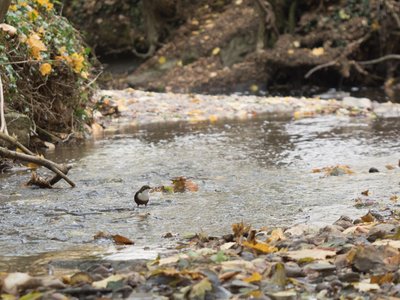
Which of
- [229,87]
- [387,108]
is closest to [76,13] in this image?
[229,87]

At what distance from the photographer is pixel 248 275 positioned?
7.93ft

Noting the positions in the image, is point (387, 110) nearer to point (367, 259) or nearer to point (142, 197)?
point (142, 197)

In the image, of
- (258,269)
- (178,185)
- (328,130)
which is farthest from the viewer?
(328,130)

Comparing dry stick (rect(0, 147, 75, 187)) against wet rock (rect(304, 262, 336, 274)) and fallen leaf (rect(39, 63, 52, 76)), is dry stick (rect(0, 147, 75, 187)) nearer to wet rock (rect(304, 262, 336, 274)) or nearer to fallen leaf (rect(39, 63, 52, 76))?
fallen leaf (rect(39, 63, 52, 76))

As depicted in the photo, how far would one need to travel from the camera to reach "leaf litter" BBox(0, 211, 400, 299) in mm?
2279

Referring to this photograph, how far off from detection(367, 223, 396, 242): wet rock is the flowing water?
1.61ft

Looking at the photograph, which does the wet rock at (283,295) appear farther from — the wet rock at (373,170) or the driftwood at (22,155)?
the wet rock at (373,170)

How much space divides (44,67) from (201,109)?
450cm

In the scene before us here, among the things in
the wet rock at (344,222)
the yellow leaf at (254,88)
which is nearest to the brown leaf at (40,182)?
the wet rock at (344,222)

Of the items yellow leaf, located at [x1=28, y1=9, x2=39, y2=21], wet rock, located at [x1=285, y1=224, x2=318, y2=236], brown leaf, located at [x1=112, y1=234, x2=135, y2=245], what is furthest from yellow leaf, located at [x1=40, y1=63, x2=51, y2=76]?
wet rock, located at [x1=285, y1=224, x2=318, y2=236]

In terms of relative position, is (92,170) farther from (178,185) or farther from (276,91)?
(276,91)

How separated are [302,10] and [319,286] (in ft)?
50.9

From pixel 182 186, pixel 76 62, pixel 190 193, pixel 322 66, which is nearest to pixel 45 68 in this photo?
pixel 76 62

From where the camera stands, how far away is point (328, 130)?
317 inches
